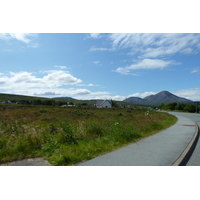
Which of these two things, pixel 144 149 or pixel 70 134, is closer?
pixel 144 149

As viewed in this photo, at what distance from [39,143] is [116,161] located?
3.05m

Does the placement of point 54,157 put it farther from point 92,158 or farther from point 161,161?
point 161,161

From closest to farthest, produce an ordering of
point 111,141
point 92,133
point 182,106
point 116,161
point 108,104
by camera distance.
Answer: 1. point 116,161
2. point 111,141
3. point 92,133
4. point 182,106
5. point 108,104

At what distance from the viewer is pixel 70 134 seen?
264 inches

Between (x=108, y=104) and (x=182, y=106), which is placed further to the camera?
(x=108, y=104)

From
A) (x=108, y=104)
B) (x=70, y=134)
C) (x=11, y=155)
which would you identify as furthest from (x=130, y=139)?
(x=108, y=104)

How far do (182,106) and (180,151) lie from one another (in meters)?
86.1

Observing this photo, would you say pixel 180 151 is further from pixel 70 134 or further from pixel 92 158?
pixel 70 134

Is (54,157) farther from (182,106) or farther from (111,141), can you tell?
(182,106)

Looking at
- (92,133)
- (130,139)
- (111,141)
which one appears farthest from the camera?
(92,133)

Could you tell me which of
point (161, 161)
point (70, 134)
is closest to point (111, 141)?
point (70, 134)
